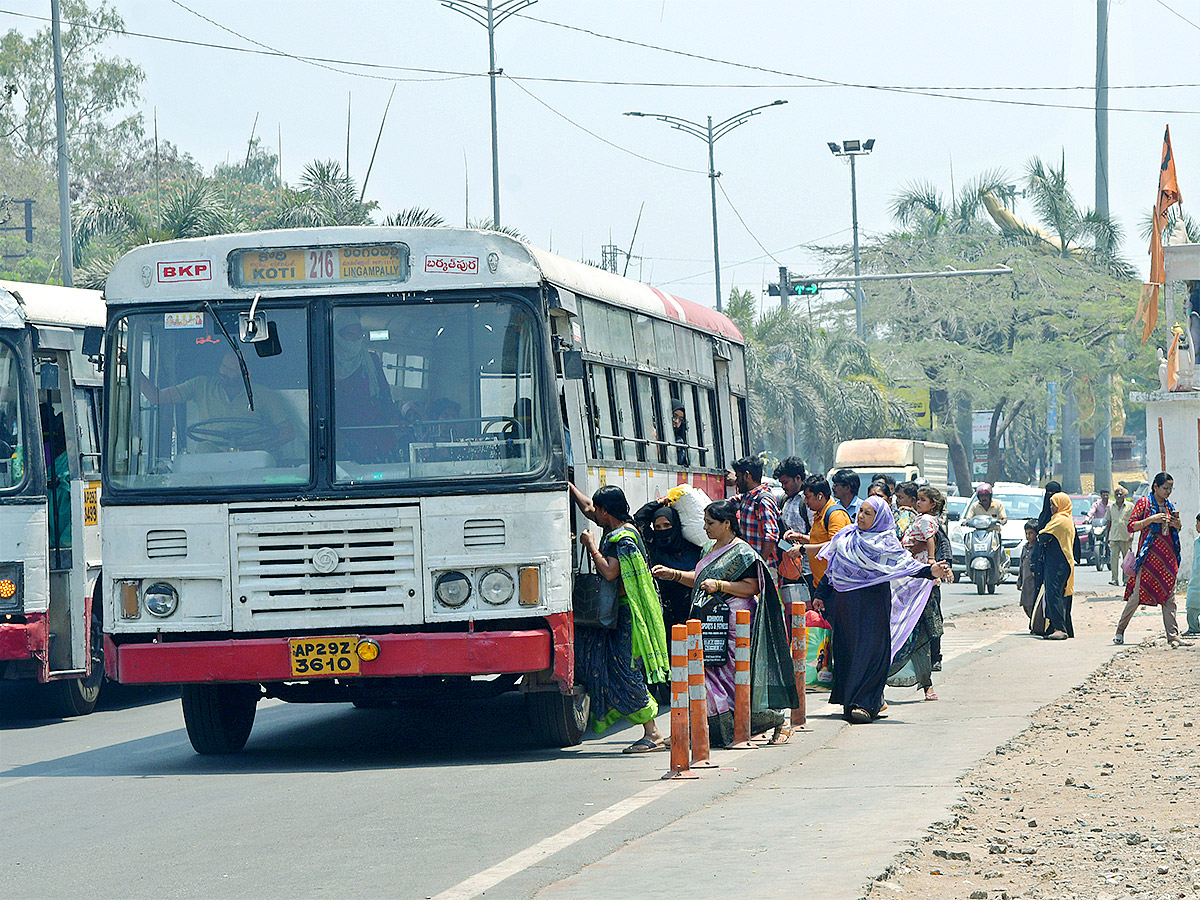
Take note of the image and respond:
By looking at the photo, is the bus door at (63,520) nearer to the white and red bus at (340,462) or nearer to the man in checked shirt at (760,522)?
the white and red bus at (340,462)

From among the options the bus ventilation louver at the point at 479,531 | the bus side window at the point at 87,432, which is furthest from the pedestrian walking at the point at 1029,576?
the bus ventilation louver at the point at 479,531

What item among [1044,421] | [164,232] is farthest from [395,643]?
[1044,421]

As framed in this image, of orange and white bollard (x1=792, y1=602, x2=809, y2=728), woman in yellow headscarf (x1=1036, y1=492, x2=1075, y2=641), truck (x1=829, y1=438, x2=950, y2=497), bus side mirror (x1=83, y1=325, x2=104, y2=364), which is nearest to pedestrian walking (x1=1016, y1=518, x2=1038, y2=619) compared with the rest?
woman in yellow headscarf (x1=1036, y1=492, x2=1075, y2=641)

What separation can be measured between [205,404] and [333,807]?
2.64 m

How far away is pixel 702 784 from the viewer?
9406 mm

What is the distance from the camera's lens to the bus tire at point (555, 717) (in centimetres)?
1083

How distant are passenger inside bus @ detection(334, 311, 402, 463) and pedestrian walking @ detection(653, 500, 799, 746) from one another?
1885 millimetres

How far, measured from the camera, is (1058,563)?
736 inches

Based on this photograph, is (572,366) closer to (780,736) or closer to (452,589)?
(452,589)

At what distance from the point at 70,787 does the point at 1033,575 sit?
12.5 m

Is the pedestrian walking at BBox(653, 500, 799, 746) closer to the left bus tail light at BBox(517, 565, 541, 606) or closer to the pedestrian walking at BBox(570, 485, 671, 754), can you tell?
the pedestrian walking at BBox(570, 485, 671, 754)

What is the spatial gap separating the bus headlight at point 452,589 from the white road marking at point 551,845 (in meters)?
1.56

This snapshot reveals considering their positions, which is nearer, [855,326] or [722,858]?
[722,858]

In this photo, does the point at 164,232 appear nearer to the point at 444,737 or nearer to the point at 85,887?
the point at 444,737
